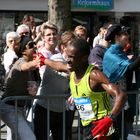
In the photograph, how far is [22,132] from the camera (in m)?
6.30

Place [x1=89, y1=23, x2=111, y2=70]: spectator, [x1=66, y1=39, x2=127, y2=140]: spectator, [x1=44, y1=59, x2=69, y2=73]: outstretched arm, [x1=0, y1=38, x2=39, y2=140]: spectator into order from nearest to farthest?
[x1=66, y1=39, x2=127, y2=140]: spectator
[x1=44, y1=59, x2=69, y2=73]: outstretched arm
[x1=0, y1=38, x2=39, y2=140]: spectator
[x1=89, y1=23, x2=111, y2=70]: spectator

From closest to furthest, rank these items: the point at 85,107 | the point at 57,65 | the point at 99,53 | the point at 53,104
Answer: the point at 85,107, the point at 57,65, the point at 53,104, the point at 99,53

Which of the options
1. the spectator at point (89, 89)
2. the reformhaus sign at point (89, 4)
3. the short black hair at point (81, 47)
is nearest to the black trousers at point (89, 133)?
the spectator at point (89, 89)

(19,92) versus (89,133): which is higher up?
(19,92)

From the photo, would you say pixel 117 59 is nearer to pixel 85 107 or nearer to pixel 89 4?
pixel 85 107

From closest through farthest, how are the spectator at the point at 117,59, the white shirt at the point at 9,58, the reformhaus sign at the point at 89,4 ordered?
1. the spectator at the point at 117,59
2. the white shirt at the point at 9,58
3. the reformhaus sign at the point at 89,4

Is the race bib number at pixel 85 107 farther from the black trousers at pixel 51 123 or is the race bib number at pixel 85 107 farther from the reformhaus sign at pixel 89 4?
the reformhaus sign at pixel 89 4

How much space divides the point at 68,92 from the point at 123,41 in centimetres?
89

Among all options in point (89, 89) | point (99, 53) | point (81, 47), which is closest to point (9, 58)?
point (99, 53)

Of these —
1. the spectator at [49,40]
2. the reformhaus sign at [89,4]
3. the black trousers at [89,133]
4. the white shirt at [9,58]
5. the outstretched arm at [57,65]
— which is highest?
the reformhaus sign at [89,4]

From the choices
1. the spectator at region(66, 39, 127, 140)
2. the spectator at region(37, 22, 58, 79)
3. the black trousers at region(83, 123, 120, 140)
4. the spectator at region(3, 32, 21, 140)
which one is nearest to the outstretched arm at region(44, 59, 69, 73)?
the spectator at region(37, 22, 58, 79)

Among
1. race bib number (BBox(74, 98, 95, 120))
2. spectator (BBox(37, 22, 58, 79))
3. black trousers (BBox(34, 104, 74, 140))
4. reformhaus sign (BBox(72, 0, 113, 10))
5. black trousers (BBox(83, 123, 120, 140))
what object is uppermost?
reformhaus sign (BBox(72, 0, 113, 10))

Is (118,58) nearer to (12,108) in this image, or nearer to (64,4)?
(12,108)

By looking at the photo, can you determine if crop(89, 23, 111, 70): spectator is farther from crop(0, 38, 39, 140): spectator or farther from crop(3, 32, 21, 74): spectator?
crop(3, 32, 21, 74): spectator
